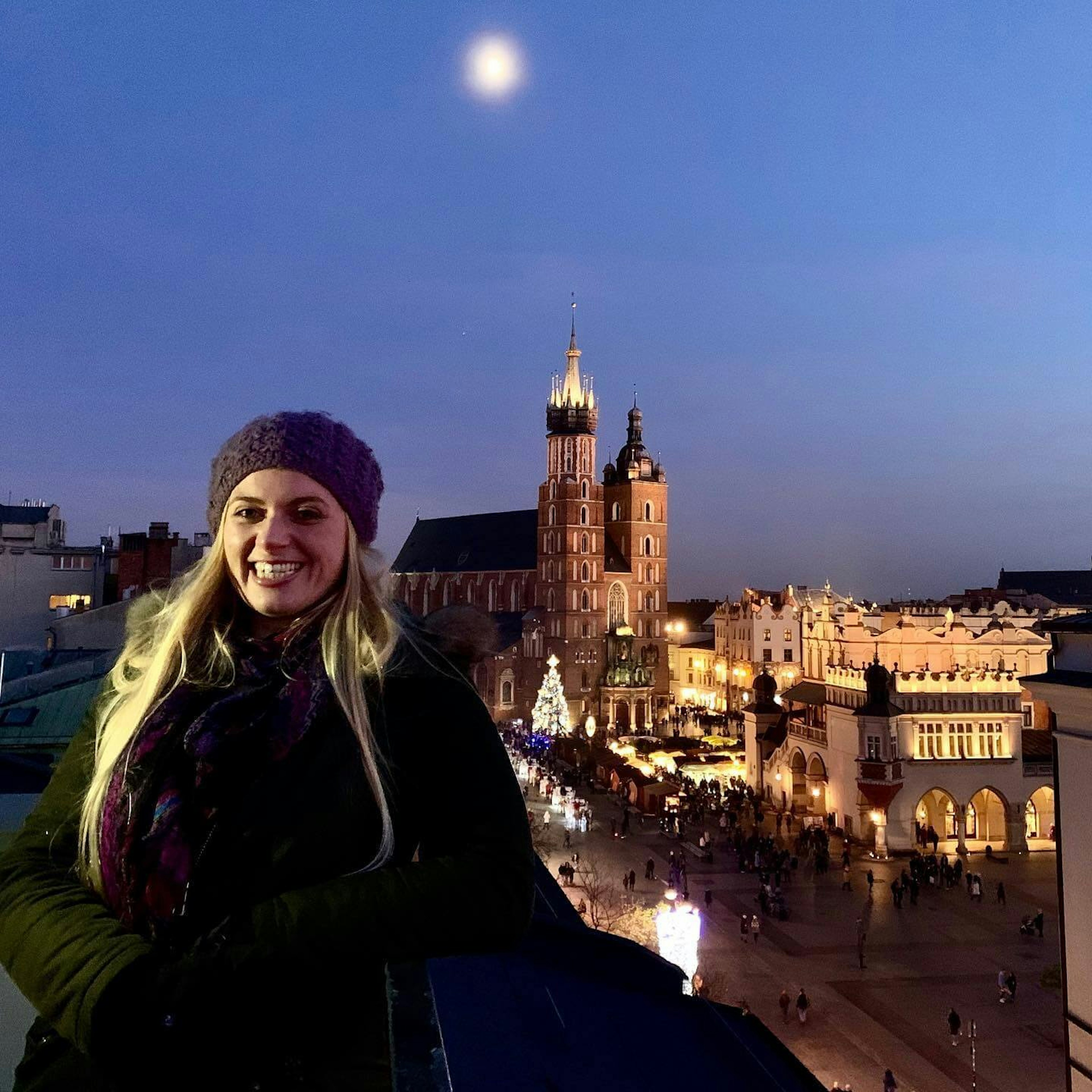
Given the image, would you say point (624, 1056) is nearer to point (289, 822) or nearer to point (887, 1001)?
point (289, 822)

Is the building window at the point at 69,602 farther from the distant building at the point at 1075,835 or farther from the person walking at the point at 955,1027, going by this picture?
the distant building at the point at 1075,835

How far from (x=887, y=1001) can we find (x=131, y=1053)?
18738 mm

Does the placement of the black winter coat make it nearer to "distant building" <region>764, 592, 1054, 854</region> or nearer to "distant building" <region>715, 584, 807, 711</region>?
"distant building" <region>764, 592, 1054, 854</region>

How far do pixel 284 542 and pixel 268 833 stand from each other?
0.74 metres

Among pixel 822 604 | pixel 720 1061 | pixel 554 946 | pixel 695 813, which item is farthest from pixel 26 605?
pixel 822 604

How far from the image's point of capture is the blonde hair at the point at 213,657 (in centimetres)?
200

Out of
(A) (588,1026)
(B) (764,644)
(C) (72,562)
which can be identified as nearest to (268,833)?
(A) (588,1026)

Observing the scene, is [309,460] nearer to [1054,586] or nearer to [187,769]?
[187,769]

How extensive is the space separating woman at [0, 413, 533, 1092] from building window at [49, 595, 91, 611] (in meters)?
32.8

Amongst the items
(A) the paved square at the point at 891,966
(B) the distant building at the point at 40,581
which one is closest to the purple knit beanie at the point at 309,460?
(A) the paved square at the point at 891,966

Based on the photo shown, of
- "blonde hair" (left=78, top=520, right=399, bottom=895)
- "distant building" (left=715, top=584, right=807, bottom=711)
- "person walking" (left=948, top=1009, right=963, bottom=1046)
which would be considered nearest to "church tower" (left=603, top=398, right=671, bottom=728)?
"distant building" (left=715, top=584, right=807, bottom=711)

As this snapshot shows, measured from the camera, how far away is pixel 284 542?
227 centimetres

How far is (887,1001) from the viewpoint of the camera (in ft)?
55.7

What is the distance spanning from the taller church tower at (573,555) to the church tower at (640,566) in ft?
5.80
